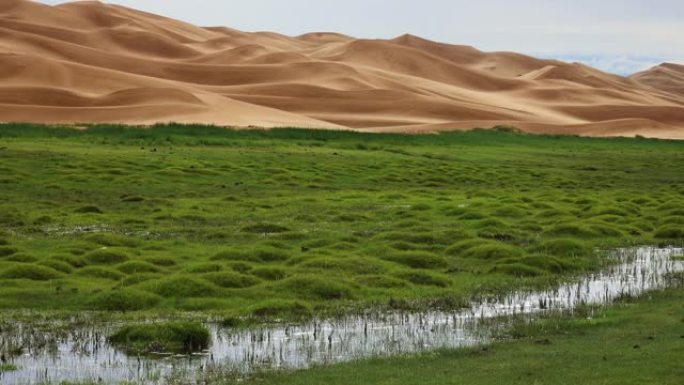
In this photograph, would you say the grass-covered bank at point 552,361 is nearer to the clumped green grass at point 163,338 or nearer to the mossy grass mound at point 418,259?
the clumped green grass at point 163,338

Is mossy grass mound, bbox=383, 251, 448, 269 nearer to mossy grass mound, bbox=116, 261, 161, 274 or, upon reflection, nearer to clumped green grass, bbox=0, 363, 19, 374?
mossy grass mound, bbox=116, 261, 161, 274

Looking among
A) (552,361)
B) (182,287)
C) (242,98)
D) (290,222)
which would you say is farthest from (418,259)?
(242,98)

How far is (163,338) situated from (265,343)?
66.3 inches

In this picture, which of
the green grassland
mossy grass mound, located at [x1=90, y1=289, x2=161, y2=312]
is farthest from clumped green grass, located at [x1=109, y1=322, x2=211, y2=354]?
mossy grass mound, located at [x1=90, y1=289, x2=161, y2=312]

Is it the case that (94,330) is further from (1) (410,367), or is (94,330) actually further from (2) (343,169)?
(2) (343,169)

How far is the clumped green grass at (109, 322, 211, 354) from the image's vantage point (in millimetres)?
16234

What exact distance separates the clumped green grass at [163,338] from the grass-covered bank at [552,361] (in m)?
2.41

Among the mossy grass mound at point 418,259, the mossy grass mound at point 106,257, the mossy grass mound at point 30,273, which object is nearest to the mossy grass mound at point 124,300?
the mossy grass mound at point 30,273

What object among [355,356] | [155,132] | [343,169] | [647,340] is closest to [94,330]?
[355,356]

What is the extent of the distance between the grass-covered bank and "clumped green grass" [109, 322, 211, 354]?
2.41 meters

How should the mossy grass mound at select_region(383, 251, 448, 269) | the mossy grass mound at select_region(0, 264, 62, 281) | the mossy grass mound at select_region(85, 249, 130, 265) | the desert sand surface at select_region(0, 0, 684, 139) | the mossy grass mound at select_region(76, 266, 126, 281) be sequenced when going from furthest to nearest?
the desert sand surface at select_region(0, 0, 684, 139) → the mossy grass mound at select_region(383, 251, 448, 269) → the mossy grass mound at select_region(85, 249, 130, 265) → the mossy grass mound at select_region(76, 266, 126, 281) → the mossy grass mound at select_region(0, 264, 62, 281)

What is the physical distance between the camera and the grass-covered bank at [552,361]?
14102 millimetres

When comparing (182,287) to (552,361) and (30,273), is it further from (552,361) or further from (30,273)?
(552,361)

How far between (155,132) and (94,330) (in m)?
55.1
